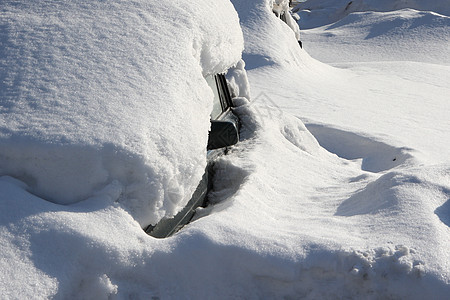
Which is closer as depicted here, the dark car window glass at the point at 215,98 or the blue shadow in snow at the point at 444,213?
the blue shadow in snow at the point at 444,213

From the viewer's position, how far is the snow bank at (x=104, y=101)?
6.97ft

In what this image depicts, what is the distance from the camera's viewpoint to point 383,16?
1606 cm

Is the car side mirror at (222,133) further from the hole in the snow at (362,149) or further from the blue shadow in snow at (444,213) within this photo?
the hole in the snow at (362,149)

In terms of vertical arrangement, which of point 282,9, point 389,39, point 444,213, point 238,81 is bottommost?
point 389,39

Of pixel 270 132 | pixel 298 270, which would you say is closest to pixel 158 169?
pixel 298 270

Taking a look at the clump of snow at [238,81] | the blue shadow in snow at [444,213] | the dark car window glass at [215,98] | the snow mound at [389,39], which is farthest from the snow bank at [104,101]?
the snow mound at [389,39]

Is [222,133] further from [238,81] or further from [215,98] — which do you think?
[238,81]

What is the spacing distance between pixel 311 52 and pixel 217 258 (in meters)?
13.1

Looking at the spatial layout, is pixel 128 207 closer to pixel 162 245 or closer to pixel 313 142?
pixel 162 245

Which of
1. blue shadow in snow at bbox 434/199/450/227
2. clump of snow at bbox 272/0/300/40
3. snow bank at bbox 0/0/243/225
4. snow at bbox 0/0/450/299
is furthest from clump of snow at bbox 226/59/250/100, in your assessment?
clump of snow at bbox 272/0/300/40

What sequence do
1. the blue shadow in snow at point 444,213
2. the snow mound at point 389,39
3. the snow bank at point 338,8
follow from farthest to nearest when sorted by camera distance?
the snow bank at point 338,8
the snow mound at point 389,39
the blue shadow in snow at point 444,213

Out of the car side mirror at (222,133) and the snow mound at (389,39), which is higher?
the car side mirror at (222,133)

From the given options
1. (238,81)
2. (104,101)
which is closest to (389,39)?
(238,81)

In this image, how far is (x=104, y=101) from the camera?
7.78 ft
